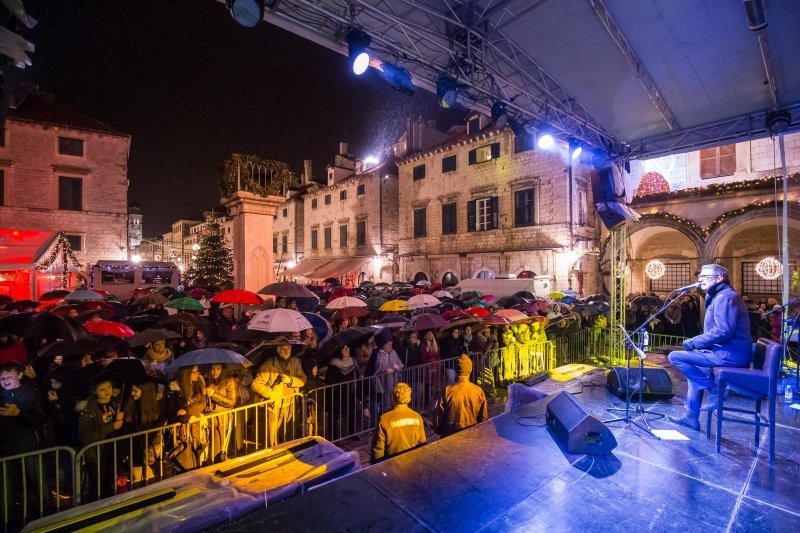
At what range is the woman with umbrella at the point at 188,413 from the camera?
5.01 metres

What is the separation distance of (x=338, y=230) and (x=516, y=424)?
32.0 metres

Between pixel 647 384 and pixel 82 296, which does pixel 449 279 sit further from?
pixel 647 384

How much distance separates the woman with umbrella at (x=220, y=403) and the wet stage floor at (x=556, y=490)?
7.96ft

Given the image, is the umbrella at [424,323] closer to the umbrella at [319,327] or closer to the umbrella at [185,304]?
the umbrella at [319,327]

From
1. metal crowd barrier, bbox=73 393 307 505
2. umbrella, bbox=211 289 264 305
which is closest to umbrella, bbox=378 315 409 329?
umbrella, bbox=211 289 264 305

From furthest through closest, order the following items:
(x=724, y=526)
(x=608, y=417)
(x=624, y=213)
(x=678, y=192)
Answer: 1. (x=678, y=192)
2. (x=624, y=213)
3. (x=608, y=417)
4. (x=724, y=526)

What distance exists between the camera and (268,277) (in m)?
10.9

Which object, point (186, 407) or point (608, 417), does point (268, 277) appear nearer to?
point (186, 407)

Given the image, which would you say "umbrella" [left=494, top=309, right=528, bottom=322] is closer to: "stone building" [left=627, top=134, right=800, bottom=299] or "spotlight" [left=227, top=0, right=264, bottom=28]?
"spotlight" [left=227, top=0, right=264, bottom=28]

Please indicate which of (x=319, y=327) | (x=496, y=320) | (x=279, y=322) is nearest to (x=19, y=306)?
(x=319, y=327)

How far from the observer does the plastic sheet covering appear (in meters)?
3.32

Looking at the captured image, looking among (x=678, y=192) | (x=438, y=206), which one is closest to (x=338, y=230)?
(x=438, y=206)

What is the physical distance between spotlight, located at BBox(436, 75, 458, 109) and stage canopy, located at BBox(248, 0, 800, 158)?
0.14 m

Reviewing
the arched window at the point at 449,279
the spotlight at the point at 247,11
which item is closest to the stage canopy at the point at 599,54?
the spotlight at the point at 247,11
